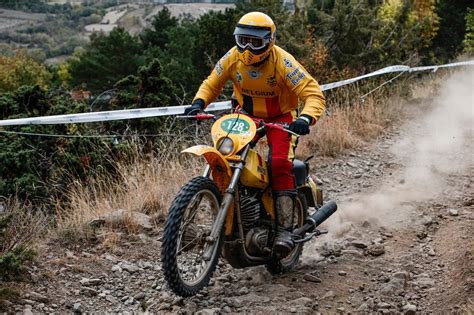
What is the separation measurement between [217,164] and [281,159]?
586mm

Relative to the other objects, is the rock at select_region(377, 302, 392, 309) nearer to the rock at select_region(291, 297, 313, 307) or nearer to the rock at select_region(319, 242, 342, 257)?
the rock at select_region(291, 297, 313, 307)

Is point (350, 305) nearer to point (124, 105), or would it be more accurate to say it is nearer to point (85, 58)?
point (124, 105)

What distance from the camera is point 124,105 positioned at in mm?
11555

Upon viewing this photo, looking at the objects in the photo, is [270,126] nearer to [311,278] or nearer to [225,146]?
[225,146]

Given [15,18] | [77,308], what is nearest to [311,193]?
[77,308]

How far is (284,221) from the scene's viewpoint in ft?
17.4

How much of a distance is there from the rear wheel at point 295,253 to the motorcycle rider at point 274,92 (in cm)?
36

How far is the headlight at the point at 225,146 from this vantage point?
4.88 meters

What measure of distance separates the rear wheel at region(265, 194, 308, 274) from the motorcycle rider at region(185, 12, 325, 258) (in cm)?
36

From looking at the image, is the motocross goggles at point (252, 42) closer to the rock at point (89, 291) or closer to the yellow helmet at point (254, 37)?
the yellow helmet at point (254, 37)

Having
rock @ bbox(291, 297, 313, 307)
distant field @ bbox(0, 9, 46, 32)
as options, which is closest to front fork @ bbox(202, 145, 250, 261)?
rock @ bbox(291, 297, 313, 307)

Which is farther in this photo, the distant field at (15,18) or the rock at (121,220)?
the distant field at (15,18)

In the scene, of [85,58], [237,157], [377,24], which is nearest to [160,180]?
[237,157]

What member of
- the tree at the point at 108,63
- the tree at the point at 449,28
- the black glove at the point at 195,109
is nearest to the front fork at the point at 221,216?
the black glove at the point at 195,109
